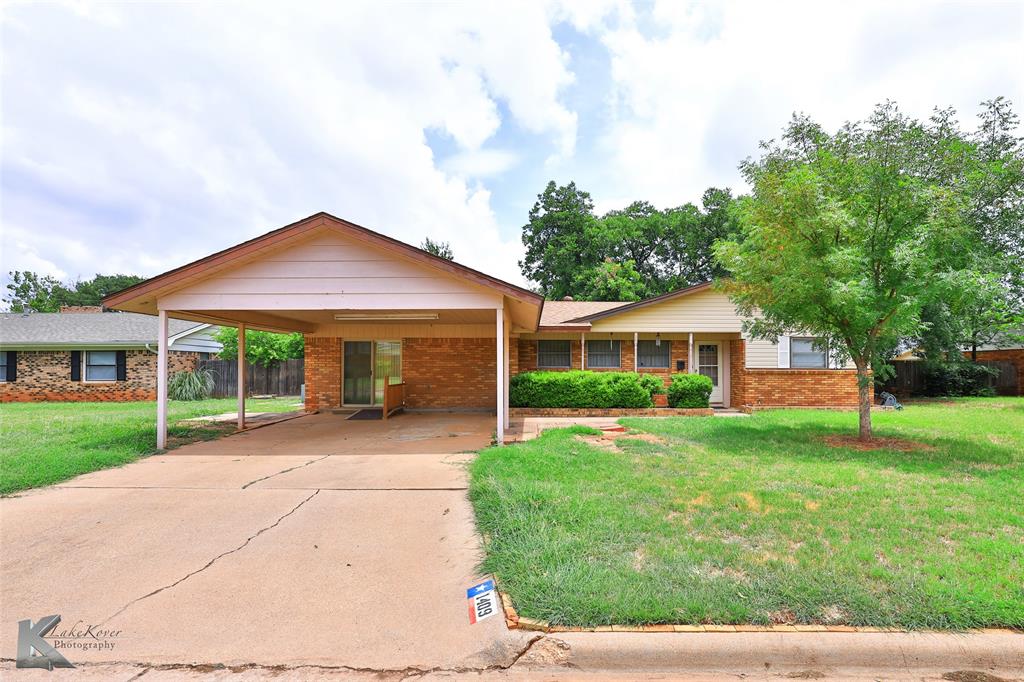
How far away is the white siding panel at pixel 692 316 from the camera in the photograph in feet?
46.2

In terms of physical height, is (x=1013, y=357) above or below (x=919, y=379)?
above

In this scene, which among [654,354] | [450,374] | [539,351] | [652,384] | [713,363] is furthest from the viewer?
[713,363]

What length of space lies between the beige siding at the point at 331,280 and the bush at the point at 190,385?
11.8m

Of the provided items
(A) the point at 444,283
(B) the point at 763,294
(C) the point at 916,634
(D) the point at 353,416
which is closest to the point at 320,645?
(C) the point at 916,634

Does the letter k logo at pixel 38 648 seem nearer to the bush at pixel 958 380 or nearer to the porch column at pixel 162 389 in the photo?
the porch column at pixel 162 389

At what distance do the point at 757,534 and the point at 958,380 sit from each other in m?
20.4

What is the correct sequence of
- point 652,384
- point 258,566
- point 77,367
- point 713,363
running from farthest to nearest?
point 77,367
point 713,363
point 652,384
point 258,566

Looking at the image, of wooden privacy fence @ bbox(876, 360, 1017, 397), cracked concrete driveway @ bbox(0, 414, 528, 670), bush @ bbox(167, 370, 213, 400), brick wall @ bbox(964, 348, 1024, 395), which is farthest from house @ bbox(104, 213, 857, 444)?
brick wall @ bbox(964, 348, 1024, 395)

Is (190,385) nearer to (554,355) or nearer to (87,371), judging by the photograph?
(87,371)

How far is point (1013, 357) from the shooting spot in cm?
1909

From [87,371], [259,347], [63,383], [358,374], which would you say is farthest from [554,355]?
[63,383]

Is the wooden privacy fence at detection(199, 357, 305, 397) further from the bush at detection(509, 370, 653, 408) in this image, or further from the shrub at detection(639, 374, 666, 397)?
the shrub at detection(639, 374, 666, 397)

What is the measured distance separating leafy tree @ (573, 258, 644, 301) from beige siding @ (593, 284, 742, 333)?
1322 cm

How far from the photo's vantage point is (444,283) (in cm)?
809
